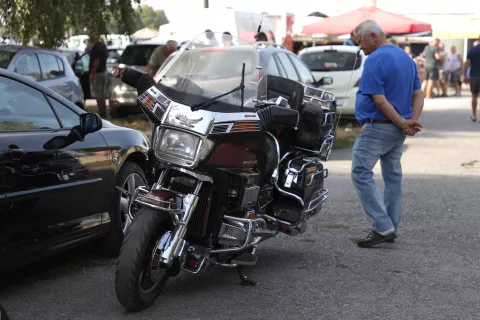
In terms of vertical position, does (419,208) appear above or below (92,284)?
below

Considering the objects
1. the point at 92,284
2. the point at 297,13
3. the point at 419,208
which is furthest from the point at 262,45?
the point at 297,13

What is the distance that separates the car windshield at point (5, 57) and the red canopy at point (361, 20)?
13.4m

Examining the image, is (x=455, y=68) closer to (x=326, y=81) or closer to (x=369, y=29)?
(x=326, y=81)

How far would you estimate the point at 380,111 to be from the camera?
6918 millimetres

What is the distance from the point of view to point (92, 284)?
579 centimetres

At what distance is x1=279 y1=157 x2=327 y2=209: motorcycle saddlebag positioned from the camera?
609cm

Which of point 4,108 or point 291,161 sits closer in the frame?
point 4,108

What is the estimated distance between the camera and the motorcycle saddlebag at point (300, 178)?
20.0ft

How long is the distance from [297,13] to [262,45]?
22.2m

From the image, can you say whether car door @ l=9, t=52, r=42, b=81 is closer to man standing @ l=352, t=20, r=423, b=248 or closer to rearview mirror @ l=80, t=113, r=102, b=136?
man standing @ l=352, t=20, r=423, b=248

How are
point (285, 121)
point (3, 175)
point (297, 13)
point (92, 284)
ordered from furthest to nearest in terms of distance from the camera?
1. point (297, 13)
2. point (92, 284)
3. point (285, 121)
4. point (3, 175)

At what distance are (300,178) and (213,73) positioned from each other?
3.45 feet

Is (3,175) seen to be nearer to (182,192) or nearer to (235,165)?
(182,192)

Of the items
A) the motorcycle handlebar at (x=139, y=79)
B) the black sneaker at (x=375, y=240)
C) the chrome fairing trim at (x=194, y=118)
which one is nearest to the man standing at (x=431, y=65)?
the black sneaker at (x=375, y=240)
